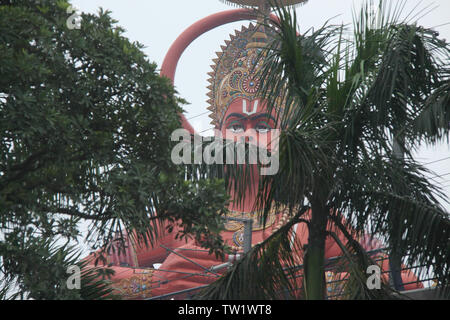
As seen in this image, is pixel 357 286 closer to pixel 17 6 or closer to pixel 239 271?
pixel 239 271

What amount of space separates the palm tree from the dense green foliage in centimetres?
90

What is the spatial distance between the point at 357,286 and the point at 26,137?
314 cm

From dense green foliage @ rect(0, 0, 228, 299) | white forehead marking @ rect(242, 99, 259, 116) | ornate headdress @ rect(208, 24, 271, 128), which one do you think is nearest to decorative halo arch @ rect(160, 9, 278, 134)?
ornate headdress @ rect(208, 24, 271, 128)

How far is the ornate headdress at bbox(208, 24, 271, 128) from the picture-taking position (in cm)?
1376

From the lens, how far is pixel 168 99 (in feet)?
18.6

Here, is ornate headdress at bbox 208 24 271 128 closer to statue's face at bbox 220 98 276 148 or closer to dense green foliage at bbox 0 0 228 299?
statue's face at bbox 220 98 276 148

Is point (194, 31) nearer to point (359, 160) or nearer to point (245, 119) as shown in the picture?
point (245, 119)

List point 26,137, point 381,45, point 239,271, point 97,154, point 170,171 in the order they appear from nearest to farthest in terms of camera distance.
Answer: point 26,137
point 97,154
point 170,171
point 239,271
point 381,45

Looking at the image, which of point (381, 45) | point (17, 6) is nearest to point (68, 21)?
point (17, 6)

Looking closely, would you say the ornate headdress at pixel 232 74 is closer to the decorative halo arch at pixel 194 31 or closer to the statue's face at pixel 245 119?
the statue's face at pixel 245 119

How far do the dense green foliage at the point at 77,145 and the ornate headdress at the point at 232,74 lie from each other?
26.7 ft

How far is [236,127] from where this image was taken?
13812mm

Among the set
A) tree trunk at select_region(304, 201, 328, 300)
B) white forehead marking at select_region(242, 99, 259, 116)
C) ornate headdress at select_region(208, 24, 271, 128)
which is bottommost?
tree trunk at select_region(304, 201, 328, 300)

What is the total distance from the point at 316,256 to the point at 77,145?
2.67m
